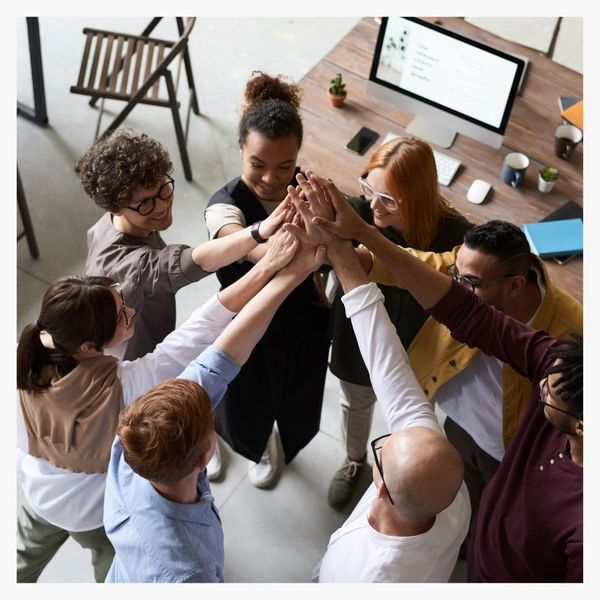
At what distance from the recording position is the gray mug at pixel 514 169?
3197 millimetres

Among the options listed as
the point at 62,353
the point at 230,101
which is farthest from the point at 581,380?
the point at 230,101

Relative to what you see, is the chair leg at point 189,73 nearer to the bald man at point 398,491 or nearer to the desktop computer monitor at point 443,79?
the desktop computer monitor at point 443,79

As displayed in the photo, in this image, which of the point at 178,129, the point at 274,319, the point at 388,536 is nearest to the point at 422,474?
the point at 388,536

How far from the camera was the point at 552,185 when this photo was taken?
3.21 metres

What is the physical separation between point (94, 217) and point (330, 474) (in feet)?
6.27

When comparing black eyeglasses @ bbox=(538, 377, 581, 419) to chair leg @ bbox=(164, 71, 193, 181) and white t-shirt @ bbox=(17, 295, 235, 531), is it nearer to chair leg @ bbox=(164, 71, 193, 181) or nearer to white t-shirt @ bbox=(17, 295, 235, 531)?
white t-shirt @ bbox=(17, 295, 235, 531)

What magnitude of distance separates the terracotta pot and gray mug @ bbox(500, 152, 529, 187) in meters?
0.76

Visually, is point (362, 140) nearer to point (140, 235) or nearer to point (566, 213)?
point (566, 213)

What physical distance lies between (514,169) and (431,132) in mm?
408

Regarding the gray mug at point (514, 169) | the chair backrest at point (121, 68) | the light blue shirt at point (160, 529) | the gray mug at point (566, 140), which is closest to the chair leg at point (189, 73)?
the chair backrest at point (121, 68)

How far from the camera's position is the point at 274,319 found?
261 centimetres

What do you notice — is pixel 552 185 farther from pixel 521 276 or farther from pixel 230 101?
pixel 230 101

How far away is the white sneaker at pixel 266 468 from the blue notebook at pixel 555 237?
4.36ft

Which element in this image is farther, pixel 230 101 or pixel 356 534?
pixel 230 101
